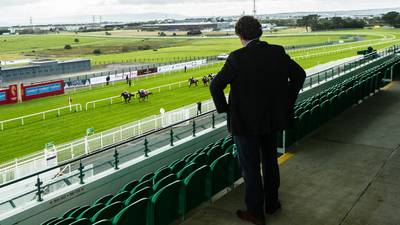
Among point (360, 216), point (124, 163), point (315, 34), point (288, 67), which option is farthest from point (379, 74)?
point (315, 34)

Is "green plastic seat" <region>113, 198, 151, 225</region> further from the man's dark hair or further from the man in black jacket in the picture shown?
the man's dark hair

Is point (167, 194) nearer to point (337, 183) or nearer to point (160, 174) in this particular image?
point (160, 174)

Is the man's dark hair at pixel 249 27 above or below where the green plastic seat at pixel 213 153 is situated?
above

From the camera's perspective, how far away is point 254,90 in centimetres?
270

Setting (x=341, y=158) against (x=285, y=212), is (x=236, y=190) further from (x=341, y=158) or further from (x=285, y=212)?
(x=341, y=158)

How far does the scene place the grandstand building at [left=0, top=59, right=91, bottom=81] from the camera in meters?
31.4

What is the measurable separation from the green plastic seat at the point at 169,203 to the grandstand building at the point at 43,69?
95.4 feet

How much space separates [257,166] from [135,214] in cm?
86

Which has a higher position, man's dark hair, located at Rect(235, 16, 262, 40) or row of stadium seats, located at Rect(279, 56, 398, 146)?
man's dark hair, located at Rect(235, 16, 262, 40)

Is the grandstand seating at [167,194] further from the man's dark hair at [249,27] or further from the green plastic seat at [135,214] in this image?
the man's dark hair at [249,27]

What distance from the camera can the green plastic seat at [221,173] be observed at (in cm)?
397

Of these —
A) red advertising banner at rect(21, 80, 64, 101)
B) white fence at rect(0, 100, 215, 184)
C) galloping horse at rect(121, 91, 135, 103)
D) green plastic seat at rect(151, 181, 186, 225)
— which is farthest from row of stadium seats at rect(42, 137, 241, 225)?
red advertising banner at rect(21, 80, 64, 101)

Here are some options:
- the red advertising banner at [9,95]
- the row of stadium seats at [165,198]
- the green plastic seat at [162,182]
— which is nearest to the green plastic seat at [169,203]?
the row of stadium seats at [165,198]

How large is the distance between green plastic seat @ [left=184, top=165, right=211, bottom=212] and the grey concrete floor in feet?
0.35
